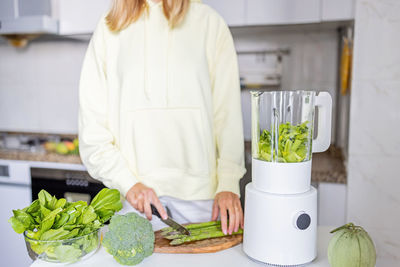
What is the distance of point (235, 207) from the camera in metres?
0.97

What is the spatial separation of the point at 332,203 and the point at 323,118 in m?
0.95

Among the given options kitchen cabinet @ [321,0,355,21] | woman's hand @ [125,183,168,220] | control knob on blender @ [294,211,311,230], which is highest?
kitchen cabinet @ [321,0,355,21]

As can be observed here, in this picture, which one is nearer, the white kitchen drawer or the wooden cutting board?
the wooden cutting board

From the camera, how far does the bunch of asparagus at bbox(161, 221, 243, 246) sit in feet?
2.76

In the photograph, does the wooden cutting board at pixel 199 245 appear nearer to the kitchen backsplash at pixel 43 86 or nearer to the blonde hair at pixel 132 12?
the blonde hair at pixel 132 12

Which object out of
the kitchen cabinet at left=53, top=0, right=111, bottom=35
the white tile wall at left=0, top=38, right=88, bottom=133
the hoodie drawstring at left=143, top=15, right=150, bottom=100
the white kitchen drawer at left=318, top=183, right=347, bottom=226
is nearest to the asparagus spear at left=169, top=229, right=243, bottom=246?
the hoodie drawstring at left=143, top=15, right=150, bottom=100

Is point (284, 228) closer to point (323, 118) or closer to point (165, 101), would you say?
point (323, 118)

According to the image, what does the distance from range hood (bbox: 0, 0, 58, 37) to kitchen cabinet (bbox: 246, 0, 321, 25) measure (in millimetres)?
1059

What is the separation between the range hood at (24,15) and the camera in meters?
1.98

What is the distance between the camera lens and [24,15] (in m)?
2.09

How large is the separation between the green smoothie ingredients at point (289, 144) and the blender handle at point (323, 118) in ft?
0.11

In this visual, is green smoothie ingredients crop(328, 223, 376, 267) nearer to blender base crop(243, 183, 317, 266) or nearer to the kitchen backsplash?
blender base crop(243, 183, 317, 266)

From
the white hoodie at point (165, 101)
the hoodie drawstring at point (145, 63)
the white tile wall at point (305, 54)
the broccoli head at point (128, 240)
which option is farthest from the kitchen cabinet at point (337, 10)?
the broccoli head at point (128, 240)

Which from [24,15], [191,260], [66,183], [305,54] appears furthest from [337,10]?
[24,15]
